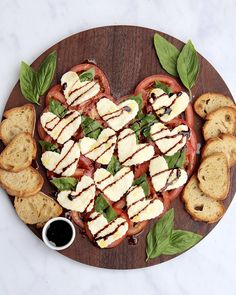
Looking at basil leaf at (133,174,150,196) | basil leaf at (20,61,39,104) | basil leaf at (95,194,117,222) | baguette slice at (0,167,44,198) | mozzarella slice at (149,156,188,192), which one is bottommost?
basil leaf at (95,194,117,222)

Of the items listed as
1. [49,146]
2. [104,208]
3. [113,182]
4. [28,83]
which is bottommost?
[104,208]

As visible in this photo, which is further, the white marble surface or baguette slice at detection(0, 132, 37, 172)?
the white marble surface

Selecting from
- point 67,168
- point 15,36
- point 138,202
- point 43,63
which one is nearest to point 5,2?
point 15,36

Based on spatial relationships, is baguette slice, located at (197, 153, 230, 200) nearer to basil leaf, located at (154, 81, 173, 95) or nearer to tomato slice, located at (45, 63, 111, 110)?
basil leaf, located at (154, 81, 173, 95)

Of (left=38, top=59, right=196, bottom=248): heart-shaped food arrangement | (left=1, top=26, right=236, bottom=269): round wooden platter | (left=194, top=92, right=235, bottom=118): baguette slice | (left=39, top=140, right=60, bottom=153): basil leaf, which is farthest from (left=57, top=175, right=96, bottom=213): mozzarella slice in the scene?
(left=194, top=92, right=235, bottom=118): baguette slice

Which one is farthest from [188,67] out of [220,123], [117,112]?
[117,112]

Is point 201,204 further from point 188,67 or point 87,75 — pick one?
point 87,75

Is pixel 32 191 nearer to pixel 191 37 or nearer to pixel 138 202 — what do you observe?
pixel 138 202
